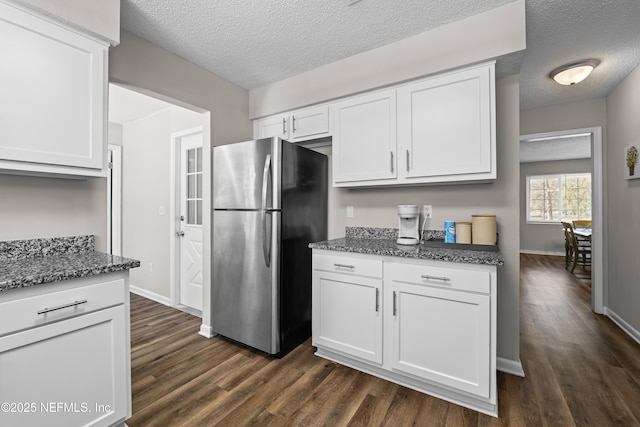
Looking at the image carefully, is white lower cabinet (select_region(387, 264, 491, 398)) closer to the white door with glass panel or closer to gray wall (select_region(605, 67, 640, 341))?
gray wall (select_region(605, 67, 640, 341))

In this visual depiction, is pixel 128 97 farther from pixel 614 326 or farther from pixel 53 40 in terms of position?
pixel 614 326

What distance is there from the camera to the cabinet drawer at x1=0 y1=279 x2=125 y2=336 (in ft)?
3.68

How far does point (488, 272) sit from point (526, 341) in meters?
1.57

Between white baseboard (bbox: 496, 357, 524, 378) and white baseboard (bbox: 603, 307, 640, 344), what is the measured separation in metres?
1.48

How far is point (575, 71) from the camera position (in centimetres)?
258

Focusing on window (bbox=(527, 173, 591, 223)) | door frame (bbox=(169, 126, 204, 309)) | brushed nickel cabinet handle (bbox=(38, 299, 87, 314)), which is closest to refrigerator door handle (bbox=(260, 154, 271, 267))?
brushed nickel cabinet handle (bbox=(38, 299, 87, 314))

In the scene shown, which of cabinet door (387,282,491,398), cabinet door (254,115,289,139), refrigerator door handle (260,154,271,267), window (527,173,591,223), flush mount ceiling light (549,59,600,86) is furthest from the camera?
window (527,173,591,223)

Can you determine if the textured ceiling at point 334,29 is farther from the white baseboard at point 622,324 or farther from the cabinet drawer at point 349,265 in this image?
the white baseboard at point 622,324

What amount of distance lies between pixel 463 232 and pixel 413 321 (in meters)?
0.77

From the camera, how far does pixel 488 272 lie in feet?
5.44

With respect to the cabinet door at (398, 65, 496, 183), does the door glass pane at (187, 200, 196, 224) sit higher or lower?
lower

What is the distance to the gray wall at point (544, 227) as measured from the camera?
746 cm

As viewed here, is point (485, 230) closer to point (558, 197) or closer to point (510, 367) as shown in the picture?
point (510, 367)

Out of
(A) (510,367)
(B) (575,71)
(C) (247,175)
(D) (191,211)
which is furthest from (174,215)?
(B) (575,71)
